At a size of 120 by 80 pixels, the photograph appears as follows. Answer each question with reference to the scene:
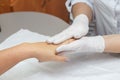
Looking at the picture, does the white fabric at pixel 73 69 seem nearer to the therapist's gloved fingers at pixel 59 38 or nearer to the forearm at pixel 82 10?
the therapist's gloved fingers at pixel 59 38

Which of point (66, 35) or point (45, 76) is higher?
point (66, 35)

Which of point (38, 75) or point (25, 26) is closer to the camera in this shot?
point (38, 75)

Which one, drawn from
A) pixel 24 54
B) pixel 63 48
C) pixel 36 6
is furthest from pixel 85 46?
pixel 36 6

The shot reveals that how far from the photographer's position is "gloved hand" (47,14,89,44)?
2.83ft

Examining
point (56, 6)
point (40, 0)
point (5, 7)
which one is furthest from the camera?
point (56, 6)

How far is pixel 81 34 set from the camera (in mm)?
899

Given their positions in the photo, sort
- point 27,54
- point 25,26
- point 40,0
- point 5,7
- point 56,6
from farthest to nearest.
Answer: point 56,6, point 40,0, point 5,7, point 25,26, point 27,54

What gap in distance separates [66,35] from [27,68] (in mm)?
192

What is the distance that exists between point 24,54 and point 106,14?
434 mm

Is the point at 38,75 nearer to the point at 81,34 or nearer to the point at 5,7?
the point at 81,34

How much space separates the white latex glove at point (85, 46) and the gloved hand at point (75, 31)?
4 cm

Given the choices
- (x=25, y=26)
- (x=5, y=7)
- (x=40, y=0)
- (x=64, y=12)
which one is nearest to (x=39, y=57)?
(x=25, y=26)

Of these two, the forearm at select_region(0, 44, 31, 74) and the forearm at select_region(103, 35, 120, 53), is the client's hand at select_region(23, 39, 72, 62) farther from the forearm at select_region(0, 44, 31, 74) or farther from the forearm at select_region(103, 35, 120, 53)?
the forearm at select_region(103, 35, 120, 53)

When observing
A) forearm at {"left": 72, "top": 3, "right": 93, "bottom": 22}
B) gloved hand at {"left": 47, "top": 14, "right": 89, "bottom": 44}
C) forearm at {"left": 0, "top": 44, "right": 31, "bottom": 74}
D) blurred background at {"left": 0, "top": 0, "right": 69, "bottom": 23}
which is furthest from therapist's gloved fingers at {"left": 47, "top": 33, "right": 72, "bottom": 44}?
blurred background at {"left": 0, "top": 0, "right": 69, "bottom": 23}
